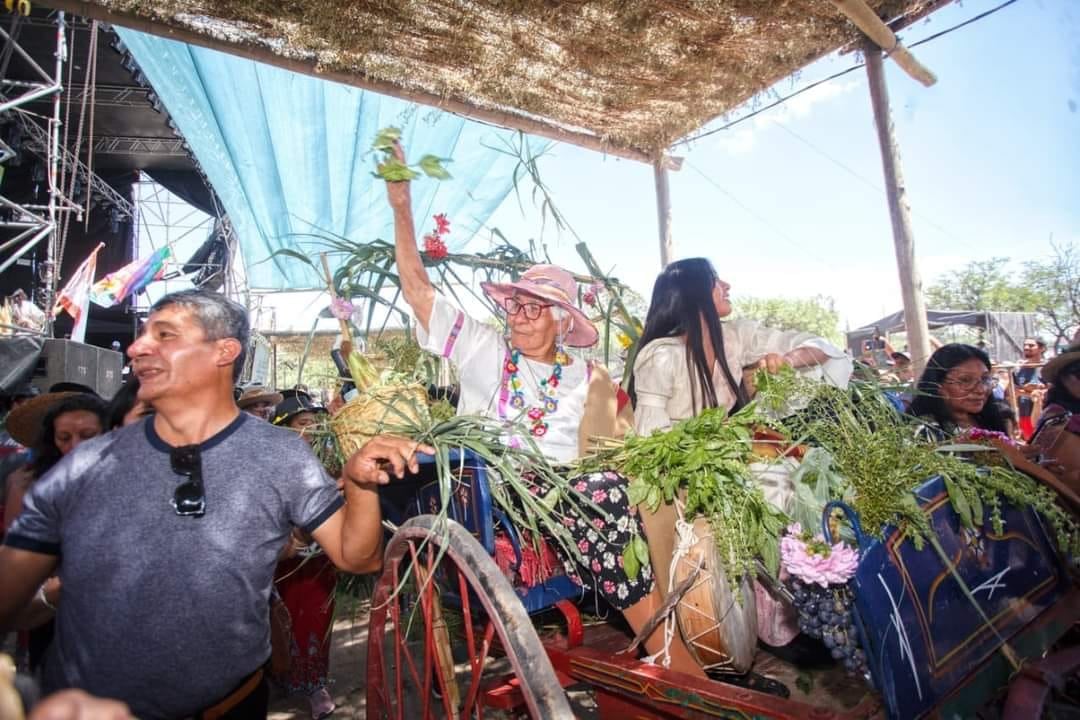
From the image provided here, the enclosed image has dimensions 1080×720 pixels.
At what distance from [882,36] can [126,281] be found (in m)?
13.2

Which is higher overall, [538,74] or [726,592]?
[538,74]

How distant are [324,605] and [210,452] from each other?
88.4 inches

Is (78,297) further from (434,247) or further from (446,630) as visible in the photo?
(446,630)

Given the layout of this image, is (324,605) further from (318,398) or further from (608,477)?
(608,477)

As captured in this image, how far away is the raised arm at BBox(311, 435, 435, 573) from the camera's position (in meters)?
1.70

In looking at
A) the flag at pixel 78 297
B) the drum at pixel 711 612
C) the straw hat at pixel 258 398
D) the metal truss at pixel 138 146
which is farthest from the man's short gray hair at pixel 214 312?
the metal truss at pixel 138 146

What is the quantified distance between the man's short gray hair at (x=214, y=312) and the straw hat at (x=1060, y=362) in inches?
171

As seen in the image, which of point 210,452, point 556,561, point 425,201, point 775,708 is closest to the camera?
point 775,708

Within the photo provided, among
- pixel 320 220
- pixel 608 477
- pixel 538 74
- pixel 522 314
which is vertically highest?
pixel 538 74

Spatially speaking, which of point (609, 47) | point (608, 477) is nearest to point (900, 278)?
point (609, 47)

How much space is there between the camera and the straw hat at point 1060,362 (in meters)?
3.60

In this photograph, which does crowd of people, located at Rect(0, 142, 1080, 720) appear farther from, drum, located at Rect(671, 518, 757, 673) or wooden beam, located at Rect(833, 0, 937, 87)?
wooden beam, located at Rect(833, 0, 937, 87)

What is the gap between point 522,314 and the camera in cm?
288

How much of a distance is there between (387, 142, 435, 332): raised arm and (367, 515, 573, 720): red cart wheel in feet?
3.47
